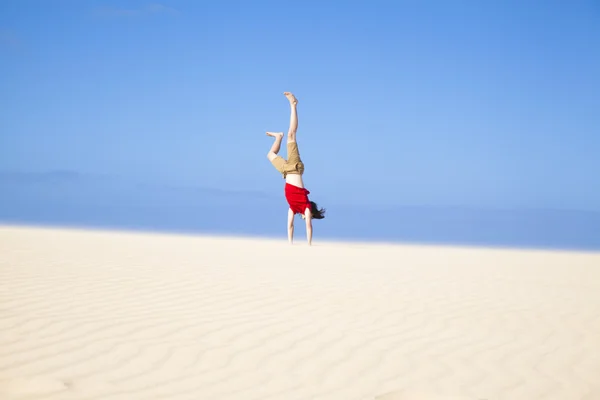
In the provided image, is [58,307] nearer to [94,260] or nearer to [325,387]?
[325,387]

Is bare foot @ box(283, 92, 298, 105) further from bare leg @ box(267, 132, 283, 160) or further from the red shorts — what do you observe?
the red shorts

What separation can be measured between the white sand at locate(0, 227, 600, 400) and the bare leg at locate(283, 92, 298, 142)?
512cm

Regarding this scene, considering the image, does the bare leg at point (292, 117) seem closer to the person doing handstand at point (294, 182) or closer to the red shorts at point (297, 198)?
the person doing handstand at point (294, 182)

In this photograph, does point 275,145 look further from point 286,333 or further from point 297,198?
point 286,333

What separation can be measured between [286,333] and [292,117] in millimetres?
8869

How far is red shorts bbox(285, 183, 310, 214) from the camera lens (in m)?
13.8

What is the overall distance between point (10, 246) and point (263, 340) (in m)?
7.75

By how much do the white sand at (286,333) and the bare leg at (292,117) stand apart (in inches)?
202

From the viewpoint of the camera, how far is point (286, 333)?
517cm

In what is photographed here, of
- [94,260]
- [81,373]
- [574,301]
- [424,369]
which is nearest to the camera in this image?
[81,373]

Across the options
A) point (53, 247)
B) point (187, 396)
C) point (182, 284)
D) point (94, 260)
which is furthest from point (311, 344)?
point (53, 247)

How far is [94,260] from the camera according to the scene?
30.8 feet

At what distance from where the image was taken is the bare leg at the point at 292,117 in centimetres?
1343

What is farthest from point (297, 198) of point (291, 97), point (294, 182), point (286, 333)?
point (286, 333)
